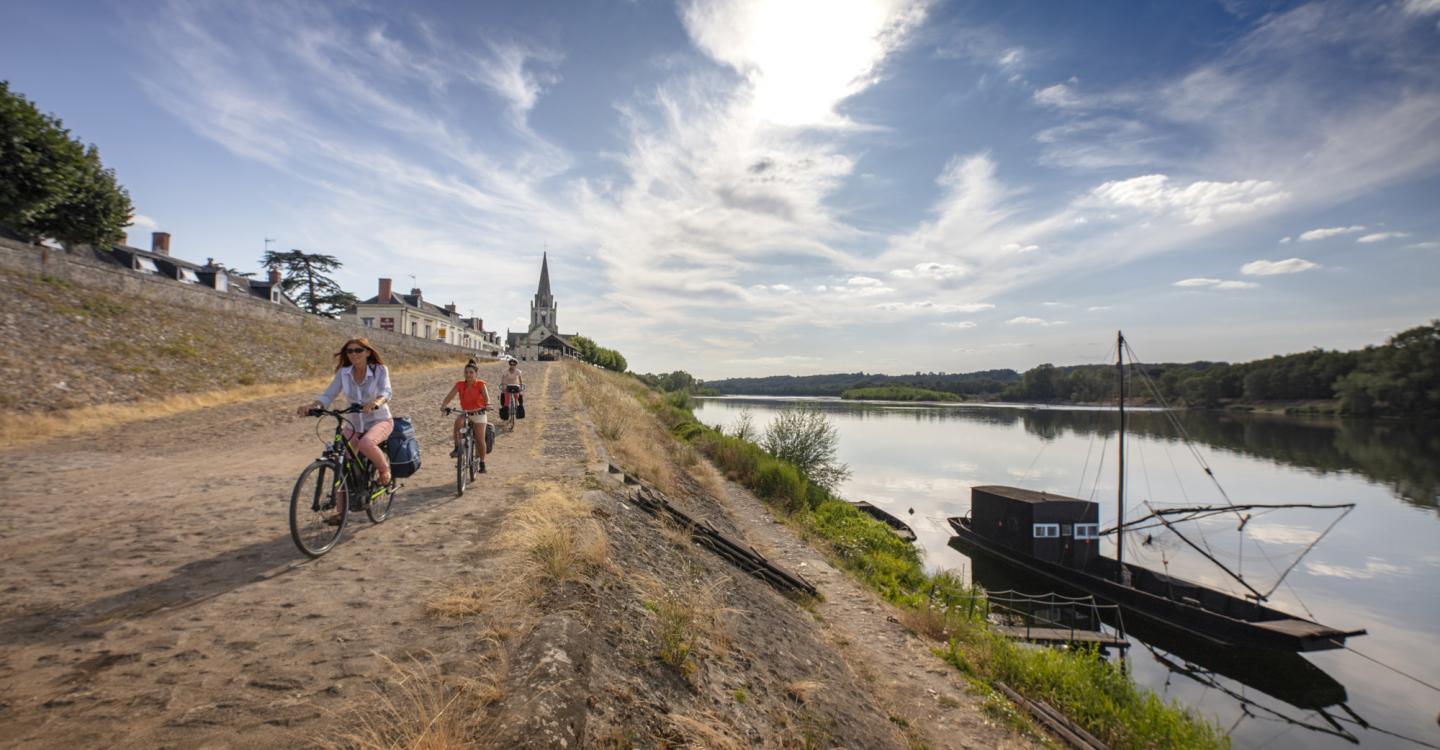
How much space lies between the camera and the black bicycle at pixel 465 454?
8.48 m

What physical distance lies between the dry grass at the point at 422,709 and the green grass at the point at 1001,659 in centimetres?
854

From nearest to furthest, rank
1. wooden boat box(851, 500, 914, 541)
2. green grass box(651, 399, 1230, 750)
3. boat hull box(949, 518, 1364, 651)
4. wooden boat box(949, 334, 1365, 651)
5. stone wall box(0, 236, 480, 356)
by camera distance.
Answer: green grass box(651, 399, 1230, 750)
boat hull box(949, 518, 1364, 651)
wooden boat box(949, 334, 1365, 651)
stone wall box(0, 236, 480, 356)
wooden boat box(851, 500, 914, 541)

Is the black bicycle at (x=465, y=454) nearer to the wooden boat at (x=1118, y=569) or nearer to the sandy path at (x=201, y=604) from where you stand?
the sandy path at (x=201, y=604)

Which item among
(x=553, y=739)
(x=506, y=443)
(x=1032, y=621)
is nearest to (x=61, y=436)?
(x=506, y=443)

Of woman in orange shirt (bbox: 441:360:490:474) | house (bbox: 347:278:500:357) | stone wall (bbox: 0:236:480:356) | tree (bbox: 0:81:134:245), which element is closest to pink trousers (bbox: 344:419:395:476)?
woman in orange shirt (bbox: 441:360:490:474)

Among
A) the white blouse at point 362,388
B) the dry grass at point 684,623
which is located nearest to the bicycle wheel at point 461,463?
the white blouse at point 362,388

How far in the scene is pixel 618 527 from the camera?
7500 mm

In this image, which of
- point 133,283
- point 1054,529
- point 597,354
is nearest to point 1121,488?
point 1054,529

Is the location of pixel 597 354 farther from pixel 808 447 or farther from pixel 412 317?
pixel 808 447

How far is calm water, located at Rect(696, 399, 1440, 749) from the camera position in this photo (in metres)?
13.6

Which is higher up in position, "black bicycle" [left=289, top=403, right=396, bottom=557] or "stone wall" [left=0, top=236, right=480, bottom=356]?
"stone wall" [left=0, top=236, right=480, bottom=356]

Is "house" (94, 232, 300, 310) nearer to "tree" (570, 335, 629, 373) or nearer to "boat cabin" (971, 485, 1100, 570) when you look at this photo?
"boat cabin" (971, 485, 1100, 570)

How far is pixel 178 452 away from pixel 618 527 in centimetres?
1204

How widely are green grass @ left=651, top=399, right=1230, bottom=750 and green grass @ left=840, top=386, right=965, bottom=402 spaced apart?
158580 mm
